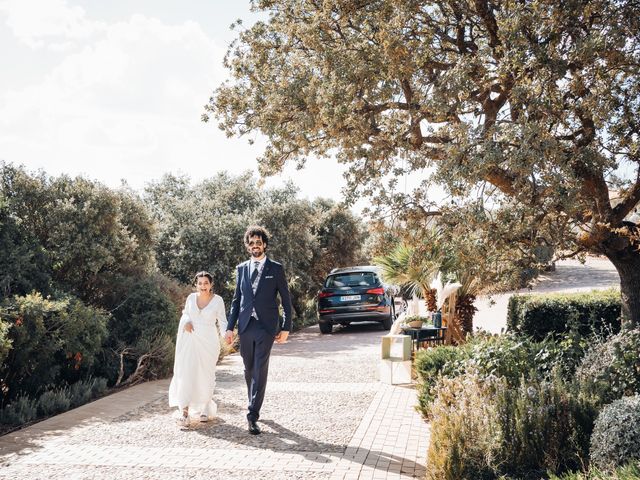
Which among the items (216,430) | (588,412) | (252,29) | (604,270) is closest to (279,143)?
(252,29)

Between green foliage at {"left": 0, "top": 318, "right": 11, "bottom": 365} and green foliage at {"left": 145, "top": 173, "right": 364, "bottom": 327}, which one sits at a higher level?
green foliage at {"left": 145, "top": 173, "right": 364, "bottom": 327}

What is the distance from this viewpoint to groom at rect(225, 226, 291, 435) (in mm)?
6336

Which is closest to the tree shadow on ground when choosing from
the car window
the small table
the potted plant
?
the small table

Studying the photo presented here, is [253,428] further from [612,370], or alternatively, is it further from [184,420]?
Answer: [612,370]

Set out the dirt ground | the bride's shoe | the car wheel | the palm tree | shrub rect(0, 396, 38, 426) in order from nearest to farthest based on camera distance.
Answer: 1. the bride's shoe
2. shrub rect(0, 396, 38, 426)
3. the palm tree
4. the car wheel
5. the dirt ground

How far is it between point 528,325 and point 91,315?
24.7 ft

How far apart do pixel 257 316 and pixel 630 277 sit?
518 centimetres

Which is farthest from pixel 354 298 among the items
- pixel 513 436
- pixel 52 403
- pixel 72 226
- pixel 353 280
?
pixel 513 436

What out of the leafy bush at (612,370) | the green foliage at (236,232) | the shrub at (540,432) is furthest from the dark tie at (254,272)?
the green foliage at (236,232)

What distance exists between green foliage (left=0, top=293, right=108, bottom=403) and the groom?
2.66m

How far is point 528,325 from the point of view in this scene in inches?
440

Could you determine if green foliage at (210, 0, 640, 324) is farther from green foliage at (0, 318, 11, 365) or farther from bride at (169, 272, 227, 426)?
green foliage at (0, 318, 11, 365)

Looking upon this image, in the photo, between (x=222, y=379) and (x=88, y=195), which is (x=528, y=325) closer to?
(x=222, y=379)

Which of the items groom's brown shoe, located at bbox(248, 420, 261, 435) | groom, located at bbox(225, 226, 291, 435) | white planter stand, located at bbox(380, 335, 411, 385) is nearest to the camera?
groom's brown shoe, located at bbox(248, 420, 261, 435)
